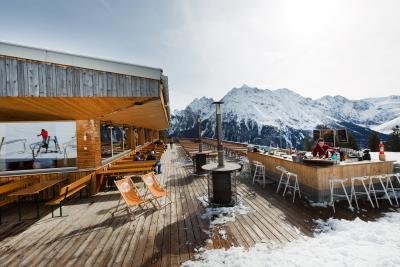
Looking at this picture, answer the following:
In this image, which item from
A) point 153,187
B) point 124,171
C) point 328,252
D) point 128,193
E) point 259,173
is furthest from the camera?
point 259,173

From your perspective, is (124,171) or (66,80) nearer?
(66,80)

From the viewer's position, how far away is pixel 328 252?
11.3 ft

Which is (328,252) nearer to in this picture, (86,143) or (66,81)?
(66,81)

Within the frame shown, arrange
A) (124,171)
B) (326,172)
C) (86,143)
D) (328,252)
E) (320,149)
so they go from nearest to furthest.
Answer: (328,252) < (326,172) < (320,149) < (86,143) < (124,171)

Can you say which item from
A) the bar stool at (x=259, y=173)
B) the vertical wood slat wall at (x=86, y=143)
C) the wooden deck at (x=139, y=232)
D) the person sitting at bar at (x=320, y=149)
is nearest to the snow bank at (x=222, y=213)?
the wooden deck at (x=139, y=232)

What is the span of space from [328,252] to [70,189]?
622cm

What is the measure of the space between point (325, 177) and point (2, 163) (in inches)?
523

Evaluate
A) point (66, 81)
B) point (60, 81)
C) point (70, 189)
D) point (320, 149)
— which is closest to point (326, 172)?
point (320, 149)

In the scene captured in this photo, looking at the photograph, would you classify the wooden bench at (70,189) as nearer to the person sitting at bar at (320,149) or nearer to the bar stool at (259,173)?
the bar stool at (259,173)

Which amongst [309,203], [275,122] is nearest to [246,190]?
[309,203]

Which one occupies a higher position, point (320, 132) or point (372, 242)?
point (320, 132)

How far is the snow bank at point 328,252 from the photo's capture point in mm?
3217

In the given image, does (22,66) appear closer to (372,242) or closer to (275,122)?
(372,242)

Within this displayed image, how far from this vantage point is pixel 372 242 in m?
3.72
